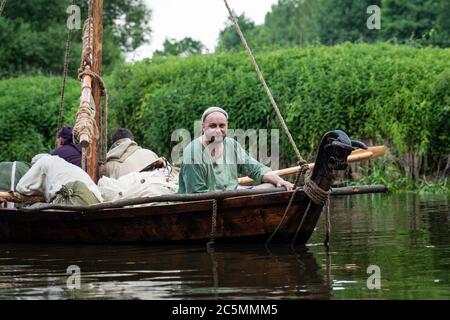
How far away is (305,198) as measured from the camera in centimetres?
1000

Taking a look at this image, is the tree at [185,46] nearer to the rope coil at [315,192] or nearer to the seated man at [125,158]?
the seated man at [125,158]

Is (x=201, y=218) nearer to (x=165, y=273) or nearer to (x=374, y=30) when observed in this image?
(x=165, y=273)

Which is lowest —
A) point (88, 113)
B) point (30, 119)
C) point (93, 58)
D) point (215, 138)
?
point (215, 138)

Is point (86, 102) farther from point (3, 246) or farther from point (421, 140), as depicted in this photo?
point (421, 140)

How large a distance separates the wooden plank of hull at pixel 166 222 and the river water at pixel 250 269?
0.46 ft

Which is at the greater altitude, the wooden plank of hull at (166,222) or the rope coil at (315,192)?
the rope coil at (315,192)

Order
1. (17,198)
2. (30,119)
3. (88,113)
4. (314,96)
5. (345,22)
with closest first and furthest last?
(17,198), (88,113), (314,96), (30,119), (345,22)

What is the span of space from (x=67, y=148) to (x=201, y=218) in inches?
121

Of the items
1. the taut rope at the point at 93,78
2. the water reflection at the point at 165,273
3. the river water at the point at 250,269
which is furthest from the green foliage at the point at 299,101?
the water reflection at the point at 165,273

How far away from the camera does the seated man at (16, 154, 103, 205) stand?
1120 centimetres

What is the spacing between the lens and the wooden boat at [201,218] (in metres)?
9.91

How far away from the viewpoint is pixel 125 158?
13.3 m

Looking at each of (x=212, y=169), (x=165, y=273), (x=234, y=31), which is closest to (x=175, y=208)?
(x=212, y=169)
